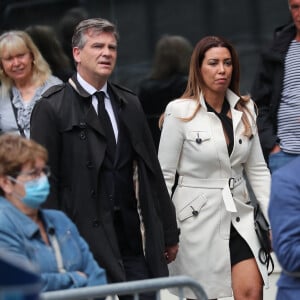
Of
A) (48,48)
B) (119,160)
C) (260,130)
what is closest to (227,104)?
(260,130)

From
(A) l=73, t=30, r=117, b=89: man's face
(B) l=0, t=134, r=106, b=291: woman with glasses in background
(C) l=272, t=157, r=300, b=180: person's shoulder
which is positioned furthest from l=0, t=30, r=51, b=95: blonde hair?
(C) l=272, t=157, r=300, b=180: person's shoulder

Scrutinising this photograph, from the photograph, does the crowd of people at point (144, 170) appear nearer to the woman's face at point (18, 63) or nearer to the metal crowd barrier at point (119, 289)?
the woman's face at point (18, 63)

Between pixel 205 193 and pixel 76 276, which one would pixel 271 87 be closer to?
pixel 205 193

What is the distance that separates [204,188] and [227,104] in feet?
1.84

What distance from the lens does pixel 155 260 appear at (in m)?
5.60

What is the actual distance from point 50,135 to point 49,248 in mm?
1085

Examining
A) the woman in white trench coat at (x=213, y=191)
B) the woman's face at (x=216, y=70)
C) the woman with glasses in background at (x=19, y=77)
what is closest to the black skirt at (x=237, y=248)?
the woman in white trench coat at (x=213, y=191)

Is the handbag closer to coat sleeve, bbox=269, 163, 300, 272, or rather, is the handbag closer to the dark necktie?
the dark necktie

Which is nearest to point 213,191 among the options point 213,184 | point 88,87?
point 213,184

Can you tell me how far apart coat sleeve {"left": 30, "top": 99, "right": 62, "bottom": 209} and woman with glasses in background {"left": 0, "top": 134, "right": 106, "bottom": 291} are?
83 centimetres

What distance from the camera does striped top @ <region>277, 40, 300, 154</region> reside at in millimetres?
6750

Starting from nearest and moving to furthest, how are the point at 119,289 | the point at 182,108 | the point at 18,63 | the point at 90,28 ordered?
the point at 119,289, the point at 90,28, the point at 182,108, the point at 18,63

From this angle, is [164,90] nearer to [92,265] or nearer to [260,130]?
[260,130]

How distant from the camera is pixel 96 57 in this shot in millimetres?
5629
